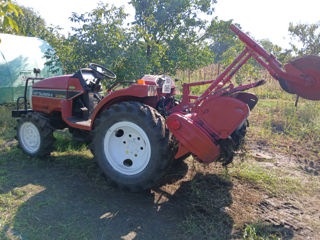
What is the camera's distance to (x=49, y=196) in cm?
332

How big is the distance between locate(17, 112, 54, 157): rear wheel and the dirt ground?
29 centimetres

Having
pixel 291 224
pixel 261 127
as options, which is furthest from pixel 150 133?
pixel 261 127

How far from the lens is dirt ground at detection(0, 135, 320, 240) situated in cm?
268

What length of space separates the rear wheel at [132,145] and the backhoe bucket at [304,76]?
4.85 ft

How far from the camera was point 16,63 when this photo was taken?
913 centimetres

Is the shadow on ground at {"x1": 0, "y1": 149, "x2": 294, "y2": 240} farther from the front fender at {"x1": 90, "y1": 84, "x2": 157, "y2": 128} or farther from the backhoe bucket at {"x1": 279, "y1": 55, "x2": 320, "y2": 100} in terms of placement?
the backhoe bucket at {"x1": 279, "y1": 55, "x2": 320, "y2": 100}

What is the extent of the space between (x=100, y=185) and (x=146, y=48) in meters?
4.70

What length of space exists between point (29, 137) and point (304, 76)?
13.7 ft

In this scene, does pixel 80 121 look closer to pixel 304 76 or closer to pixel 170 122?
pixel 170 122

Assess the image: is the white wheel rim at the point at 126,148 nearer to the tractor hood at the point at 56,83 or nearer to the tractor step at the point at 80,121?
the tractor step at the point at 80,121

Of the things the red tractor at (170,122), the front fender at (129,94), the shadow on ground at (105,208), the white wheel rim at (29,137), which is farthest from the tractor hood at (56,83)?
the shadow on ground at (105,208)

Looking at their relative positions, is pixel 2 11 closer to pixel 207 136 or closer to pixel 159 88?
pixel 159 88

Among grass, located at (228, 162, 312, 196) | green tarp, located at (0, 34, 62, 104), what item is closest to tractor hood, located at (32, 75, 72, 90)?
grass, located at (228, 162, 312, 196)

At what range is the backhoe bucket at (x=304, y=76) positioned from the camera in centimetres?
286
